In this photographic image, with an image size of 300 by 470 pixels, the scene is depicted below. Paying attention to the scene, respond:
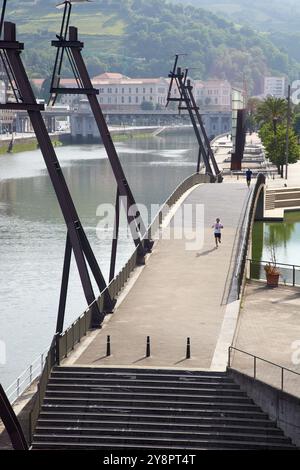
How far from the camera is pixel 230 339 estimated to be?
28.8 metres

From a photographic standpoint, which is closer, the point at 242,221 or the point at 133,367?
the point at 133,367

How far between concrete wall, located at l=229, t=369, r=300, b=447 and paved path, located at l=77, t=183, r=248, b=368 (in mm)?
1860

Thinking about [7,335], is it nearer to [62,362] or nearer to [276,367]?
[62,362]

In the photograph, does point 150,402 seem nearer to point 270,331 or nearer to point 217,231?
point 270,331

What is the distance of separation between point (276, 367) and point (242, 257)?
12975mm

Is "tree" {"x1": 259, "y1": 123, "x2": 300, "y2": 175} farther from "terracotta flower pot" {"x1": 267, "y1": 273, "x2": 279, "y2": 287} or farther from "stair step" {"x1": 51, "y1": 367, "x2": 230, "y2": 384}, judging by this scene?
"stair step" {"x1": 51, "y1": 367, "x2": 230, "y2": 384}

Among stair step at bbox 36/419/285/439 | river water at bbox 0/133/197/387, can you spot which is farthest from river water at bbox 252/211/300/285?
stair step at bbox 36/419/285/439

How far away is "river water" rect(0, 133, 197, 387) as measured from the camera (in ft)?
133

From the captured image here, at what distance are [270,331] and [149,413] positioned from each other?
6896 mm

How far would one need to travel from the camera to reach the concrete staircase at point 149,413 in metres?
23.9

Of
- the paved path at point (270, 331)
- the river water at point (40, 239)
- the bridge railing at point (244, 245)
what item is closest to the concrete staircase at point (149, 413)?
the paved path at point (270, 331)

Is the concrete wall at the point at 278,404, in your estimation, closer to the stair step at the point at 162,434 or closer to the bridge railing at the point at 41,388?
the stair step at the point at 162,434

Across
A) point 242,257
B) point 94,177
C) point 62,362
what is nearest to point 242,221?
point 242,257

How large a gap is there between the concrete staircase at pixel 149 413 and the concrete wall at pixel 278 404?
0.58ft
